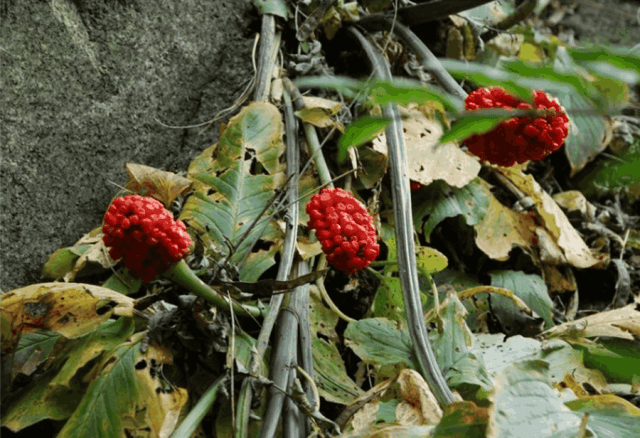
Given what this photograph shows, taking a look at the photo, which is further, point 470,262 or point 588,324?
point 470,262

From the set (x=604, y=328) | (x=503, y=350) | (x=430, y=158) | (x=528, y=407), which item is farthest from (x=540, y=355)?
(x=430, y=158)

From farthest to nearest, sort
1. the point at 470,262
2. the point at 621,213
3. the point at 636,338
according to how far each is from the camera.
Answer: the point at 621,213, the point at 470,262, the point at 636,338

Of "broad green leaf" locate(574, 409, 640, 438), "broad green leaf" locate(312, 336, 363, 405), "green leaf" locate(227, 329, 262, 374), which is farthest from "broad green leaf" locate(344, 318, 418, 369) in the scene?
"broad green leaf" locate(574, 409, 640, 438)

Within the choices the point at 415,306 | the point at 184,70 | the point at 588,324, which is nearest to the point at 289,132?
the point at 184,70

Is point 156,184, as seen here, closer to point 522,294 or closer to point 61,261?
point 61,261

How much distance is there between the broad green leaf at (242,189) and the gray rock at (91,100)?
0.15 m

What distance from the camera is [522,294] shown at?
1270mm

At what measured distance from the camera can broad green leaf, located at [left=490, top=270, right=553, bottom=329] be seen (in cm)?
121

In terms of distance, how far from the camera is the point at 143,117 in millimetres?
1159

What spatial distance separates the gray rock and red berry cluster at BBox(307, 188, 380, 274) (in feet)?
1.37

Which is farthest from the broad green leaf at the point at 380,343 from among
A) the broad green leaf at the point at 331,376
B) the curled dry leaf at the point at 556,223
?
the curled dry leaf at the point at 556,223

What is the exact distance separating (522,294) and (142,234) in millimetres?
825

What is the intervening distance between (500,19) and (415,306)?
1.03 metres

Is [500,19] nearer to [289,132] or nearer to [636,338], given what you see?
[289,132]
